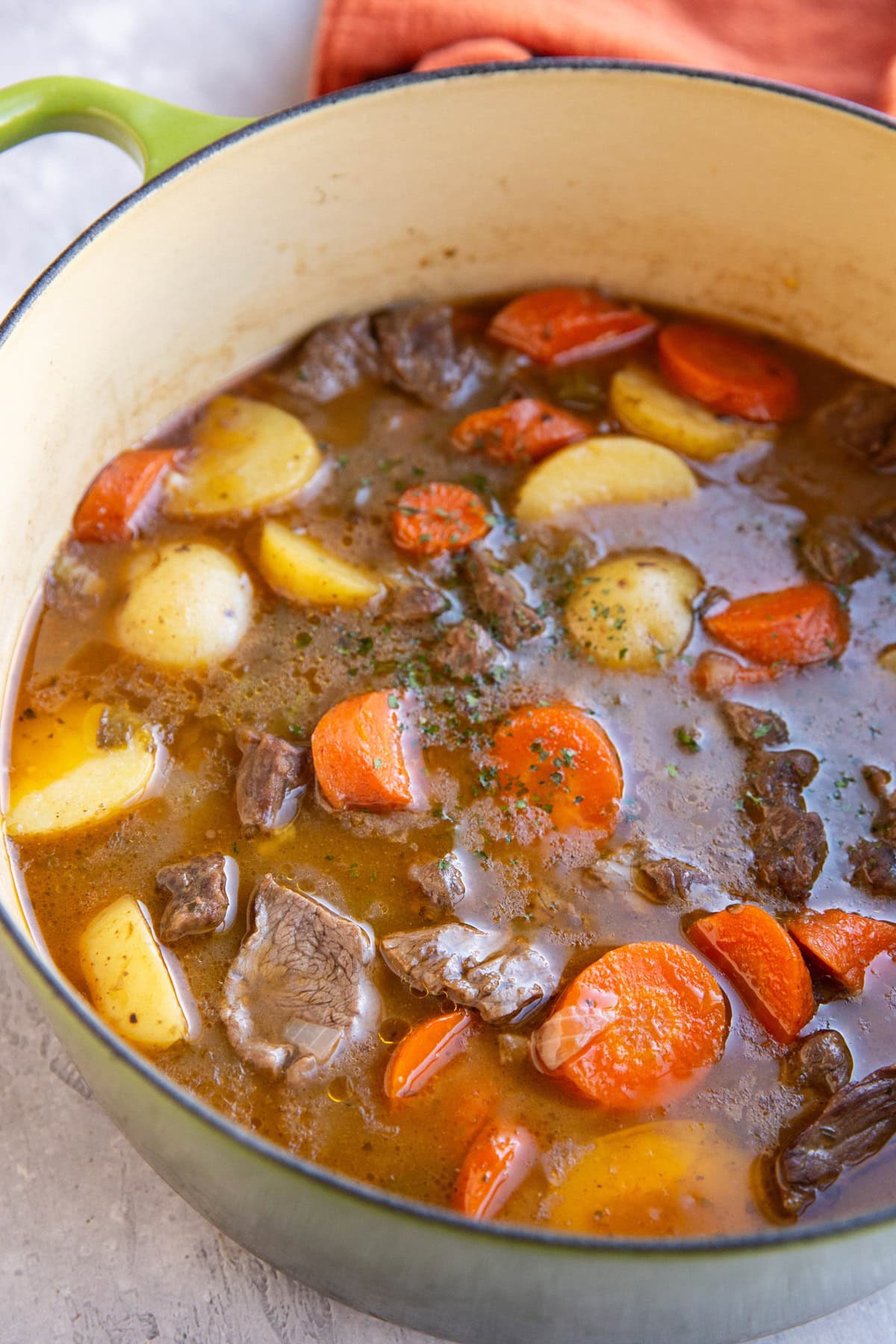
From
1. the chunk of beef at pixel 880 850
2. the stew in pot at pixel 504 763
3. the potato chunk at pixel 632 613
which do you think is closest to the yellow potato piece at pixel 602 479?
the stew in pot at pixel 504 763

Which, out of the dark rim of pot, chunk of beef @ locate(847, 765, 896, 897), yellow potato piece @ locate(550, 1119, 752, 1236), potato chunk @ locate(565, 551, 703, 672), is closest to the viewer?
the dark rim of pot

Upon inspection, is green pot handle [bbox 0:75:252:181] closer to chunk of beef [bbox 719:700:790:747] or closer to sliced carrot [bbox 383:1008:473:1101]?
chunk of beef [bbox 719:700:790:747]

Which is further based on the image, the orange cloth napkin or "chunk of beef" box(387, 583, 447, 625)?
the orange cloth napkin

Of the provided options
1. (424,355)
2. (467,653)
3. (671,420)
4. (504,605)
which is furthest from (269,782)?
(671,420)

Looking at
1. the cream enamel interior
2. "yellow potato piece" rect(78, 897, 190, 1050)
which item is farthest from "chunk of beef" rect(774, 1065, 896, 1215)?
the cream enamel interior

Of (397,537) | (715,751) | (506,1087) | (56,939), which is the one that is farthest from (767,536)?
(56,939)

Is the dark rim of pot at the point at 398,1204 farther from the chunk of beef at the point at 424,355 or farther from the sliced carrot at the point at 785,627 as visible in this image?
the sliced carrot at the point at 785,627
